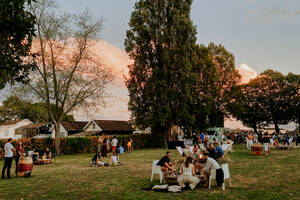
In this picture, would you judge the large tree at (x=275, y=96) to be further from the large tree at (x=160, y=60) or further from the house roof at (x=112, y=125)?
the house roof at (x=112, y=125)

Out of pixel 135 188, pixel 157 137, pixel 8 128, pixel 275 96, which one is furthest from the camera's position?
pixel 8 128

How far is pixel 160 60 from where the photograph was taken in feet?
107

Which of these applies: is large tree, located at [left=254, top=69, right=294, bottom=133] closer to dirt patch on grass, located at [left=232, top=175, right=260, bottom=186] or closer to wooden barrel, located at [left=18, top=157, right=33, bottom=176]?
dirt patch on grass, located at [left=232, top=175, right=260, bottom=186]

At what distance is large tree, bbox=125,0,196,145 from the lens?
31484 mm

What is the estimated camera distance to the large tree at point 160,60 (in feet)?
103

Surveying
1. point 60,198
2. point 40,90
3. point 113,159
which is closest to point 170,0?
point 40,90

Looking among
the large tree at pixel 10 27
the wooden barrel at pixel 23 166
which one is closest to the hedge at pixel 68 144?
the wooden barrel at pixel 23 166

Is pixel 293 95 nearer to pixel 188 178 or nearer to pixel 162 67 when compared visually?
pixel 162 67

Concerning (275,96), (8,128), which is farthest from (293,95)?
(8,128)

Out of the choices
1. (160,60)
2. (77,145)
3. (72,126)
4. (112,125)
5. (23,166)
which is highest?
(160,60)

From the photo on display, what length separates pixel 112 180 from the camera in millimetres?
10242

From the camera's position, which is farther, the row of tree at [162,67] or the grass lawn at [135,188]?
the row of tree at [162,67]

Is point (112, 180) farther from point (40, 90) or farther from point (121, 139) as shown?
point (121, 139)

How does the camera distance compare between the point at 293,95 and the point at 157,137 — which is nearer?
the point at 157,137
